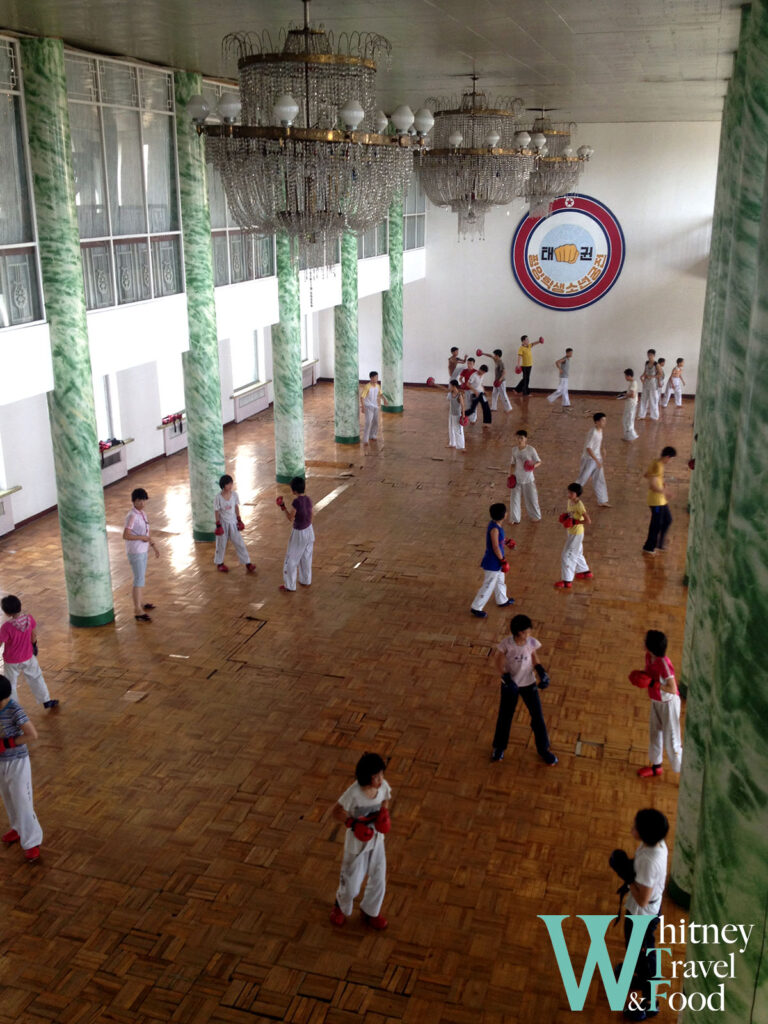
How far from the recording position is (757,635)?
2.92 m

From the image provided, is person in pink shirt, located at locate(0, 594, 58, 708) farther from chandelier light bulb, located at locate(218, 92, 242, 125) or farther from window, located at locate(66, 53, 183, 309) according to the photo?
chandelier light bulb, located at locate(218, 92, 242, 125)

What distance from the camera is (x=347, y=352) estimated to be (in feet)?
55.8

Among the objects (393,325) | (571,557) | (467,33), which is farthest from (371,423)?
(467,33)

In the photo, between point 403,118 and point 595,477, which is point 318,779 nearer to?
point 403,118

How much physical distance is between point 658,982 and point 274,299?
36.4ft

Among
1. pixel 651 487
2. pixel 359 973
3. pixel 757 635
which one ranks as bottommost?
pixel 359 973

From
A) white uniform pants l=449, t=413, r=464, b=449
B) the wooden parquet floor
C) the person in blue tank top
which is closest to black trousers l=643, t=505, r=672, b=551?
the wooden parquet floor

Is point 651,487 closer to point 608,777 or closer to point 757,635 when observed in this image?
point 608,777

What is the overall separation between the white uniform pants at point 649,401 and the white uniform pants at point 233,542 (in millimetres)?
11095

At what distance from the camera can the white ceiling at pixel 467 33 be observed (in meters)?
7.25

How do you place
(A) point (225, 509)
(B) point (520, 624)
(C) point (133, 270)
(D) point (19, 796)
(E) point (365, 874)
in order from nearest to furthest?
(E) point (365, 874) < (D) point (19, 796) < (B) point (520, 624) < (C) point (133, 270) < (A) point (225, 509)

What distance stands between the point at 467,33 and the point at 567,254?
13954 mm

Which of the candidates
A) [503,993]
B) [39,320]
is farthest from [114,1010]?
[39,320]

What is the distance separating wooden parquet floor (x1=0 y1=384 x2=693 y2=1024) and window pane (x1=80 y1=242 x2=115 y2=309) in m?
3.33
